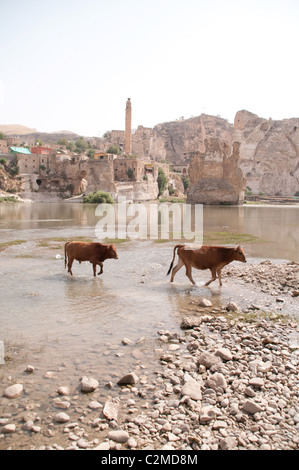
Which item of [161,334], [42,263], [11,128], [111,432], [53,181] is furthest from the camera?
[11,128]

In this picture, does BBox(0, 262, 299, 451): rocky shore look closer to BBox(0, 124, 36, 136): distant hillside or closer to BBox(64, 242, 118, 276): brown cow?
BBox(64, 242, 118, 276): brown cow

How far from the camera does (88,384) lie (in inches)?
161

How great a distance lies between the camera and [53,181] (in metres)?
68.8

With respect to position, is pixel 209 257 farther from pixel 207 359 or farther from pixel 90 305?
pixel 207 359

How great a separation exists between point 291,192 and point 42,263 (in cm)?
9508

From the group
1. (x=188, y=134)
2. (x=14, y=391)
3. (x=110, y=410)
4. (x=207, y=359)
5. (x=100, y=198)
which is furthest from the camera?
(x=188, y=134)

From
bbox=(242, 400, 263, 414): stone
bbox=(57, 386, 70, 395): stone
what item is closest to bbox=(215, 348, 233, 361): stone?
bbox=(242, 400, 263, 414): stone

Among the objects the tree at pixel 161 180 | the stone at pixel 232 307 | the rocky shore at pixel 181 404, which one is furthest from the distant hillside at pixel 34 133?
the rocky shore at pixel 181 404

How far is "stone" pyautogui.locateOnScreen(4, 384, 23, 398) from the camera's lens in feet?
12.9

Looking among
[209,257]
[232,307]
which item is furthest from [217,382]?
[209,257]

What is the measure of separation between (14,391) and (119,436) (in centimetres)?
142

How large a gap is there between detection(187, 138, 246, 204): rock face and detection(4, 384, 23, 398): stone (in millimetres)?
62558
